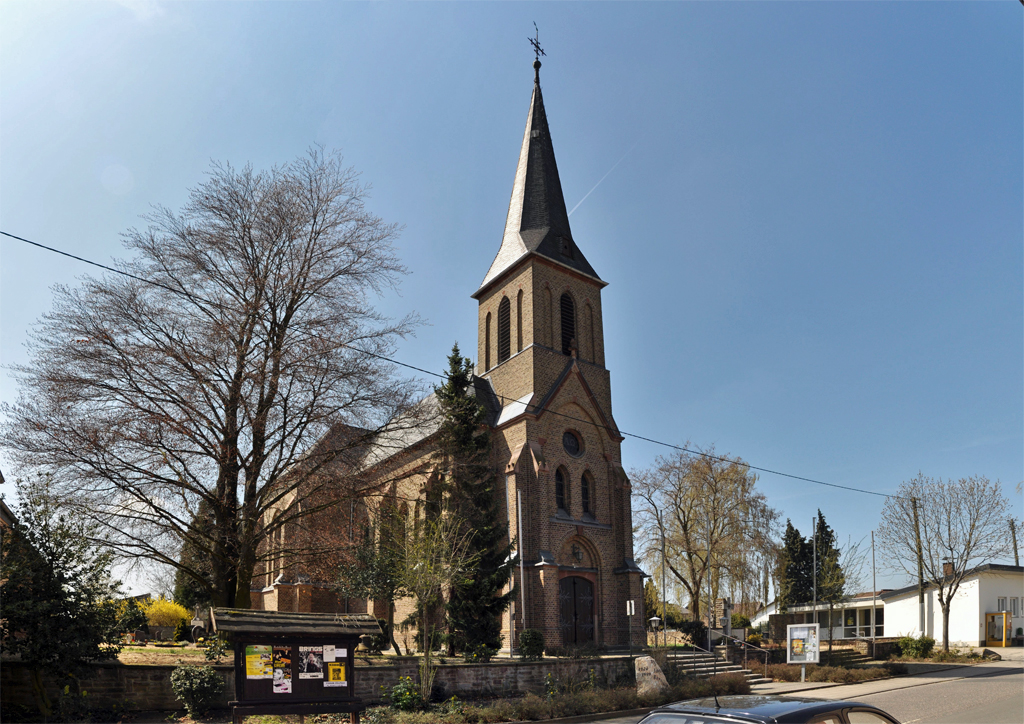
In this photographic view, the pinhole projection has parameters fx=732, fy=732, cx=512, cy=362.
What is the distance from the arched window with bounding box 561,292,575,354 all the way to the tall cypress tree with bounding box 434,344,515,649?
6882mm

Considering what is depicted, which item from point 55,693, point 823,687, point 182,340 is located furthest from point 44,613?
point 823,687

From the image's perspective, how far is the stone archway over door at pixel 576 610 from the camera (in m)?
28.5

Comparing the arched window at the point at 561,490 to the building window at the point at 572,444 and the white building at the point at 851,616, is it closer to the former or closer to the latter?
the building window at the point at 572,444

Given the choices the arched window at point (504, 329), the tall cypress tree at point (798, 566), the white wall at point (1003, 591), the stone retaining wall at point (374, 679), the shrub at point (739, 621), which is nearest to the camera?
the stone retaining wall at point (374, 679)

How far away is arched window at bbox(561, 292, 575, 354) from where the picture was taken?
34.0 metres

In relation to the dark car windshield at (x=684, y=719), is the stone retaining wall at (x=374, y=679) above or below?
below

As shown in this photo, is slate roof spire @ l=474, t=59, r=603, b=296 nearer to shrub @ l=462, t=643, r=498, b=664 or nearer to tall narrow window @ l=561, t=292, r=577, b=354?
tall narrow window @ l=561, t=292, r=577, b=354

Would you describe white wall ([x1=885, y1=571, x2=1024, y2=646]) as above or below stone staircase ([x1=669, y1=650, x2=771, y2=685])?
below

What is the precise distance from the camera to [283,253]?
1945 centimetres

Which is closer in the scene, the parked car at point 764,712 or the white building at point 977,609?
the parked car at point 764,712

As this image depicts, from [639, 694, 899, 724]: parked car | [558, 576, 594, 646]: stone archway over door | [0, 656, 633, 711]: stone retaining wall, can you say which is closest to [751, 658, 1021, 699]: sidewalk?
[0, 656, 633, 711]: stone retaining wall

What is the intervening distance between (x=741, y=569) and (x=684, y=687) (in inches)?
752

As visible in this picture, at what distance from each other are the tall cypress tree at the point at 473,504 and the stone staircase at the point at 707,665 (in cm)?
648

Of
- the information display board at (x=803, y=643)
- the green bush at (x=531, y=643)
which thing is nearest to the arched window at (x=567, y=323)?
the green bush at (x=531, y=643)
